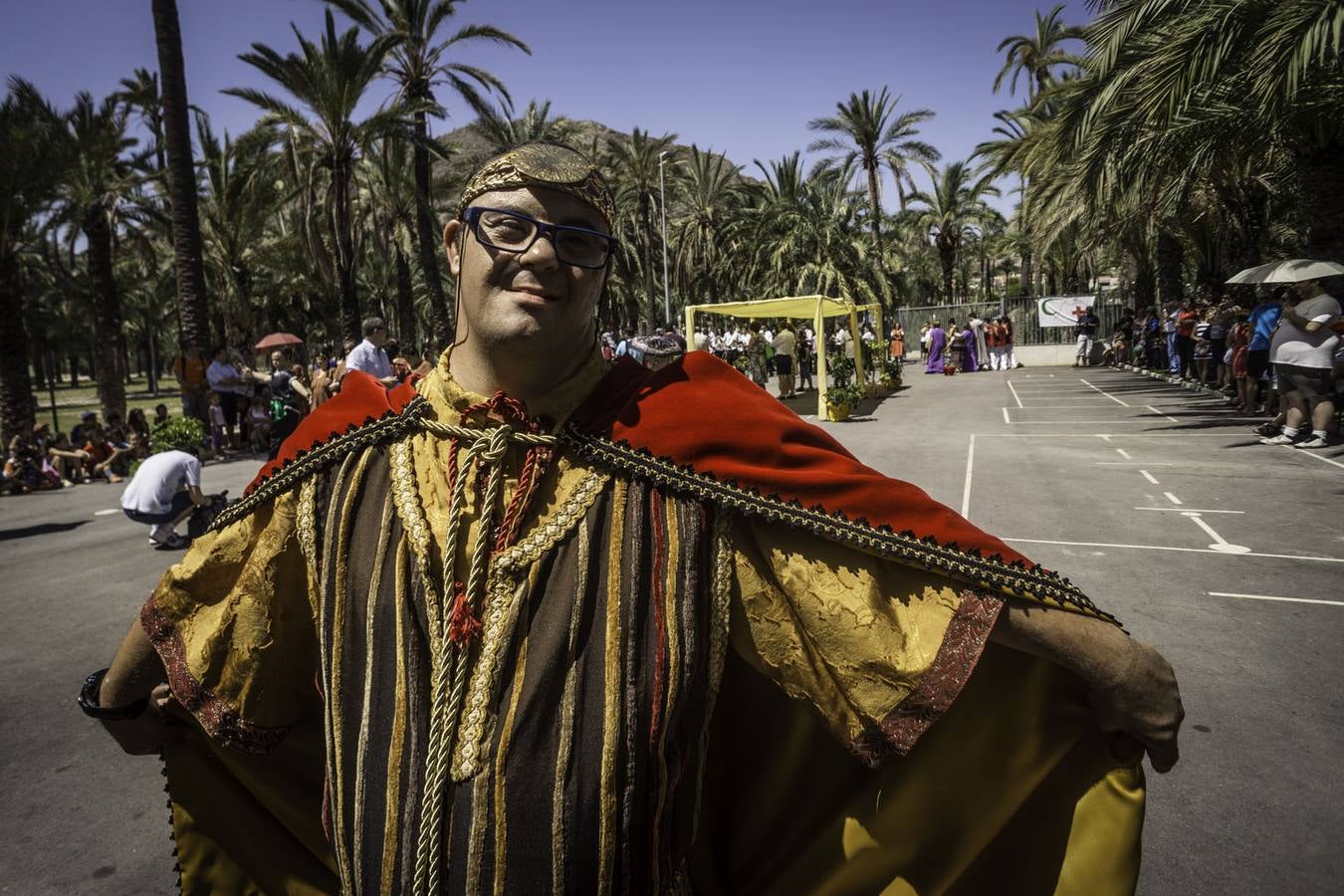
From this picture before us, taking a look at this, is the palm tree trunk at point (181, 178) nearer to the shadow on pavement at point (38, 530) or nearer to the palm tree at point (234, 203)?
the shadow on pavement at point (38, 530)

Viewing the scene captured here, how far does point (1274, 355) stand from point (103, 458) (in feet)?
56.4

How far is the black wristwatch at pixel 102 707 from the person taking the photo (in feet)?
5.26

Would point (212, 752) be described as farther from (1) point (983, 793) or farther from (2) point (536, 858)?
(1) point (983, 793)

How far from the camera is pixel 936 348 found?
86.7 feet

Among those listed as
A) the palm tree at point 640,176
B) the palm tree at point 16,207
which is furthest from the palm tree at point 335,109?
the palm tree at point 640,176

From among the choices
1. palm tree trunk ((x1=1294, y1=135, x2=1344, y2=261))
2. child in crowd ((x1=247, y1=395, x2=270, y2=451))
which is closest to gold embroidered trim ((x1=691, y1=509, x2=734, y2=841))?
palm tree trunk ((x1=1294, y1=135, x2=1344, y2=261))

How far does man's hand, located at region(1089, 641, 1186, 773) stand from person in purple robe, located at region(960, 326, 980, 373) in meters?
26.4

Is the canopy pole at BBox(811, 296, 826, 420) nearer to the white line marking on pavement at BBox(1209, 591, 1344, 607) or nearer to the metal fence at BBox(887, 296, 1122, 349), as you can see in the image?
the white line marking on pavement at BBox(1209, 591, 1344, 607)

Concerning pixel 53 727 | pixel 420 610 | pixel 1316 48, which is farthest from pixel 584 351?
pixel 1316 48

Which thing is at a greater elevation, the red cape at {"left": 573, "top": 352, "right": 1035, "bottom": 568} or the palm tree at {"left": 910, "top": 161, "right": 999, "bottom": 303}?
the palm tree at {"left": 910, "top": 161, "right": 999, "bottom": 303}

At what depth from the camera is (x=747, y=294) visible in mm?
38500

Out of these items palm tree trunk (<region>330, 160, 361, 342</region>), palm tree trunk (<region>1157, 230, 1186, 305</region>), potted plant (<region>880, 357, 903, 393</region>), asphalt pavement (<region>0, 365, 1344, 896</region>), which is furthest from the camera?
palm tree trunk (<region>1157, 230, 1186, 305</region>)

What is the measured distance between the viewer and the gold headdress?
147 cm

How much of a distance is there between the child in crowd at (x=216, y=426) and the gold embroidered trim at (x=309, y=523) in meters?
15.1
